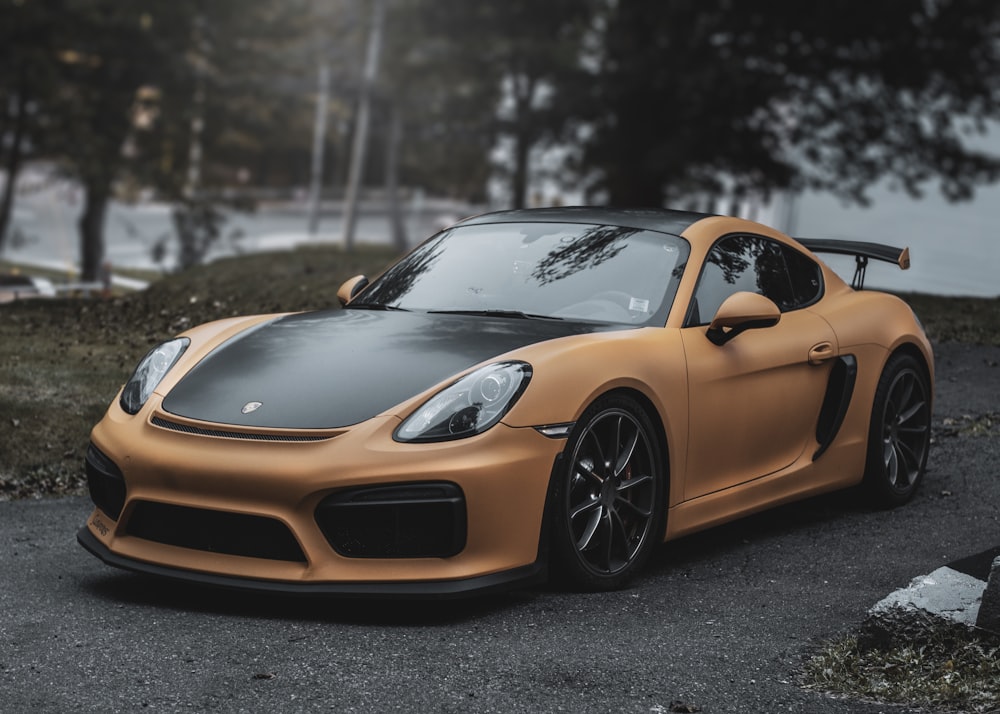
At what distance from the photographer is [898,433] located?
7141mm

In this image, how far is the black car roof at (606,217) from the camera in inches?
251

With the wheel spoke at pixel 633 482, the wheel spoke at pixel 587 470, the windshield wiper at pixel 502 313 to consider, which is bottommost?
the wheel spoke at pixel 633 482

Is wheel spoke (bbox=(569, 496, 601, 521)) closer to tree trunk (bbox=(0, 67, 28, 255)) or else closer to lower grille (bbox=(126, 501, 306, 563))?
lower grille (bbox=(126, 501, 306, 563))

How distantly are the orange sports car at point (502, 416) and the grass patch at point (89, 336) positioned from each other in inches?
85.2

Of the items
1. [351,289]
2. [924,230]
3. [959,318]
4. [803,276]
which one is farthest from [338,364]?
[924,230]

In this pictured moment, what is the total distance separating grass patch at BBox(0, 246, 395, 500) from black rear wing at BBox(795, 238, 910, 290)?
3.96 meters

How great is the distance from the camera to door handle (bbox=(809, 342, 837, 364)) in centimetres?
642

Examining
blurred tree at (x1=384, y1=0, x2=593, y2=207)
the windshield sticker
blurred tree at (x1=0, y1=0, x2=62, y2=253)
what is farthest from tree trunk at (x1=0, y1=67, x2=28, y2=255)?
the windshield sticker

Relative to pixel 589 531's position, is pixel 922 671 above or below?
below

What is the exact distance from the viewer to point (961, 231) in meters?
22.0

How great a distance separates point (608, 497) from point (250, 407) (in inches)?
52.1

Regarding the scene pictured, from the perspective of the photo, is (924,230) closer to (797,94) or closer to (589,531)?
(797,94)

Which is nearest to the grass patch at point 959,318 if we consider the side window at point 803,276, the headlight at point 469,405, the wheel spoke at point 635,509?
the side window at point 803,276

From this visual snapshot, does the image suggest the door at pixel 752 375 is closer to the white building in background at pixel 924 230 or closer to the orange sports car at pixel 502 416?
the orange sports car at pixel 502 416
